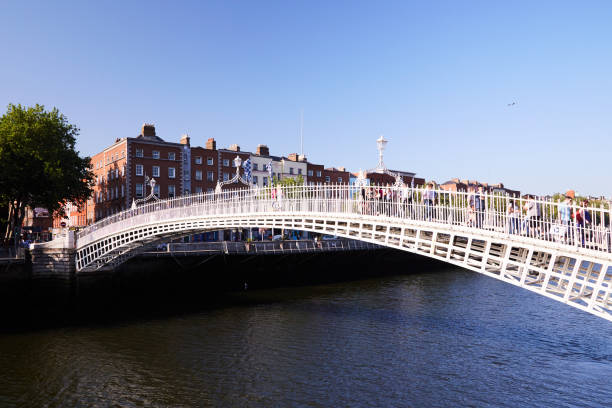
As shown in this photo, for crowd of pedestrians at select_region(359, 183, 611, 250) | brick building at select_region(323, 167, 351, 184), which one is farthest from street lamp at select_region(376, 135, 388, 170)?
brick building at select_region(323, 167, 351, 184)

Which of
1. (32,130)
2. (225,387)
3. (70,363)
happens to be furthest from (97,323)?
(32,130)

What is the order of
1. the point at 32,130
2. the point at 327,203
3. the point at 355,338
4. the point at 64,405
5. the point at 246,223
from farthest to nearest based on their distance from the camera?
the point at 32,130, the point at 246,223, the point at 355,338, the point at 327,203, the point at 64,405

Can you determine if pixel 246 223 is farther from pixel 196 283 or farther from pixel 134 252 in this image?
pixel 196 283

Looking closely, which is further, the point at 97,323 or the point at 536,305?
the point at 536,305

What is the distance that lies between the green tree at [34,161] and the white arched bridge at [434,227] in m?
8.52

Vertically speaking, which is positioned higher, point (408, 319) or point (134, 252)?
point (134, 252)

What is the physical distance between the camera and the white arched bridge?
35.0 feet

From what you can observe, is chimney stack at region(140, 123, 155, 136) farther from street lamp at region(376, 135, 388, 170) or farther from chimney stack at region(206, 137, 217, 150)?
street lamp at region(376, 135, 388, 170)

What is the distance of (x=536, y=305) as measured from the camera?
24.7m

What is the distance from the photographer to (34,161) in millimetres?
32500

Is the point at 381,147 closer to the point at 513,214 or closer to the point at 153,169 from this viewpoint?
the point at 513,214

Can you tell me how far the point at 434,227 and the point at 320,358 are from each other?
20.1ft

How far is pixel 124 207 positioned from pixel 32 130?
53.7 feet

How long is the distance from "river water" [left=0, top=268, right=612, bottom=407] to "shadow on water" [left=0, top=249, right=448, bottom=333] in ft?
4.69
